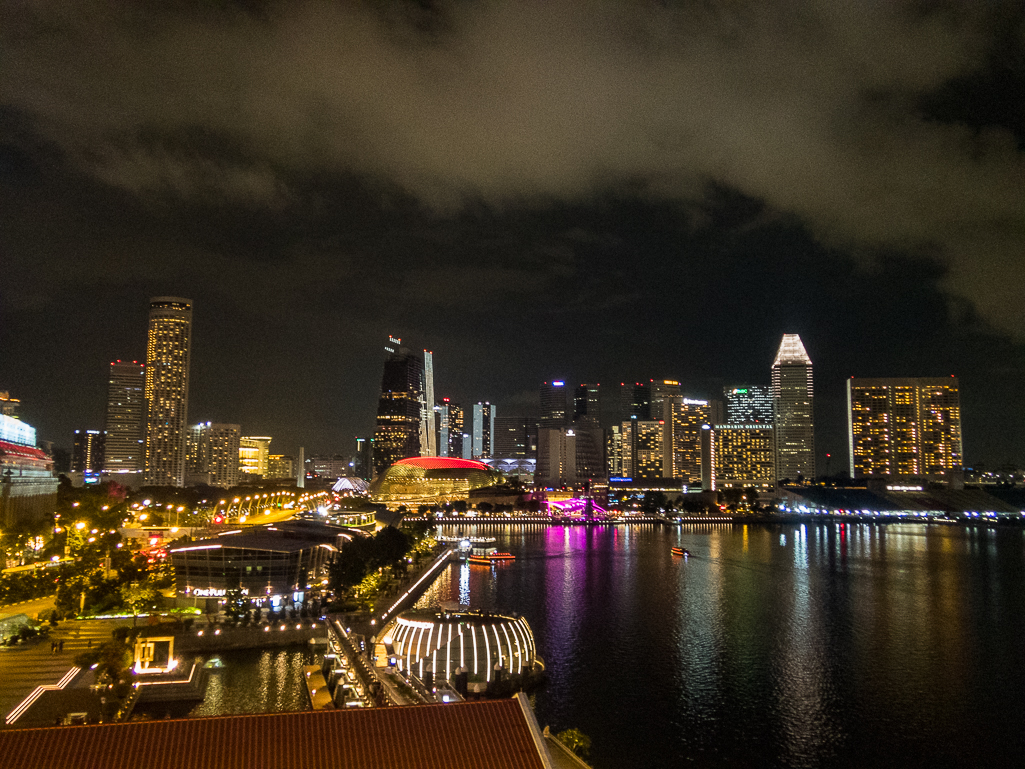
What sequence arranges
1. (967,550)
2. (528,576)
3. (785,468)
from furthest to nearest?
(785,468), (967,550), (528,576)

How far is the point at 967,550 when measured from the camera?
53.8 metres

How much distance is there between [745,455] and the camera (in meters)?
141

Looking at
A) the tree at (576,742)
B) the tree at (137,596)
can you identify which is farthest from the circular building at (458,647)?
the tree at (137,596)

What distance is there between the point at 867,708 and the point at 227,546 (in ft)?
68.0

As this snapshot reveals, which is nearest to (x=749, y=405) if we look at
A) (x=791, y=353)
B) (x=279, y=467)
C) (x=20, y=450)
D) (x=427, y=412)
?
(x=791, y=353)

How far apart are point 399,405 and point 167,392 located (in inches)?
1648

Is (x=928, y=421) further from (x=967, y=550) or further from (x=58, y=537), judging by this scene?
(x=58, y=537)

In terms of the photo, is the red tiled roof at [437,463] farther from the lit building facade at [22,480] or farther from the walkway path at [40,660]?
the walkway path at [40,660]

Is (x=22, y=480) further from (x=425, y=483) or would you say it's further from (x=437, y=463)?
(x=437, y=463)

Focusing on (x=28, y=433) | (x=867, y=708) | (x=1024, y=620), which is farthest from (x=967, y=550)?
(x=28, y=433)

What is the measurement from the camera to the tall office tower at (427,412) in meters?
134

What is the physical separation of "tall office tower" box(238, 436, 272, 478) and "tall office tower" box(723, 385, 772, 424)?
104702 millimetres

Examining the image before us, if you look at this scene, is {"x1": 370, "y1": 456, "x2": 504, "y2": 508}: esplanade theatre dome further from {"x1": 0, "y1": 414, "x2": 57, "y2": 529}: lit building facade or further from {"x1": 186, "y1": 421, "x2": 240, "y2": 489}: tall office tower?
{"x1": 0, "y1": 414, "x2": 57, "y2": 529}: lit building facade

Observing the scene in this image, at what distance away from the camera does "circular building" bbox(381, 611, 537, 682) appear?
18234 millimetres
